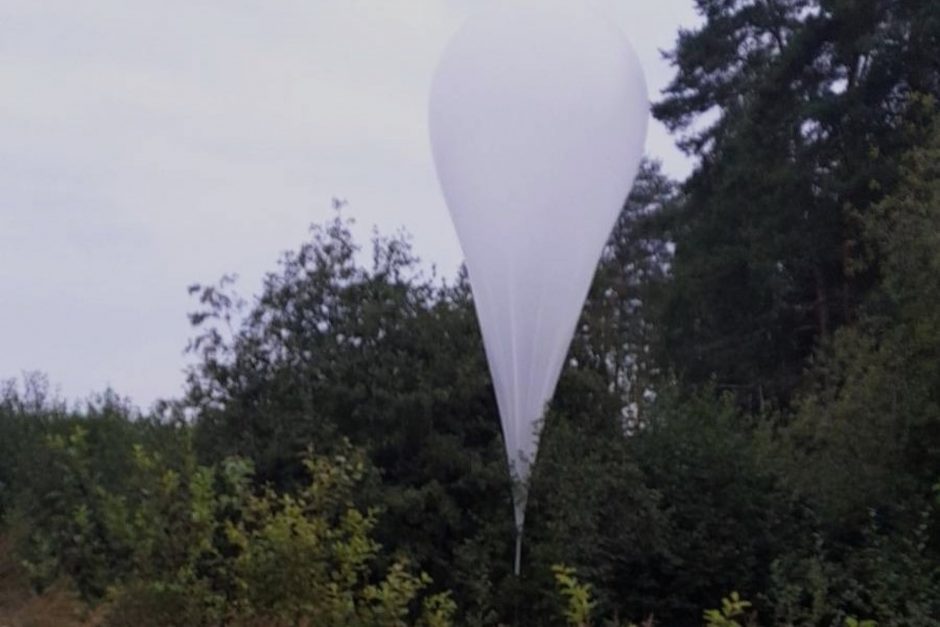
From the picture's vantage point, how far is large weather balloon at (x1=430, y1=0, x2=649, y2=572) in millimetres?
13578

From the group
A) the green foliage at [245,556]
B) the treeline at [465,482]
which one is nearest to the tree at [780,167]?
the treeline at [465,482]

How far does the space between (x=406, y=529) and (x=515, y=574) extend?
3.40 feet

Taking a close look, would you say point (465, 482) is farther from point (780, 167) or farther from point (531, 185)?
point (780, 167)

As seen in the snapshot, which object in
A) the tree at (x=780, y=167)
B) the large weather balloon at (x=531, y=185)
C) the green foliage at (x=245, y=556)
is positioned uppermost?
the tree at (x=780, y=167)

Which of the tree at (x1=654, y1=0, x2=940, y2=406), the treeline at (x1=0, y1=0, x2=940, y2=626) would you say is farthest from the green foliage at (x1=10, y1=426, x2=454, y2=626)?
the tree at (x1=654, y1=0, x2=940, y2=406)

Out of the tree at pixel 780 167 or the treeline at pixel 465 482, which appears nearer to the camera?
the treeline at pixel 465 482

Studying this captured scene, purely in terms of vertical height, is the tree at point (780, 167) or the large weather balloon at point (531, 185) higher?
the tree at point (780, 167)

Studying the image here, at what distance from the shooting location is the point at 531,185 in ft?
44.6

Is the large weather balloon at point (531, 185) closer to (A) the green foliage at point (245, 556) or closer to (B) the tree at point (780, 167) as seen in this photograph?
(A) the green foliage at point (245, 556)

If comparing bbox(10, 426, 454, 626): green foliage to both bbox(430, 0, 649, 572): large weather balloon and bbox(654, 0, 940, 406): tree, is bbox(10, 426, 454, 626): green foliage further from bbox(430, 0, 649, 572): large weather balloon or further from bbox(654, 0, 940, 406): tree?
bbox(654, 0, 940, 406): tree

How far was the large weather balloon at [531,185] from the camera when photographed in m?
13.6

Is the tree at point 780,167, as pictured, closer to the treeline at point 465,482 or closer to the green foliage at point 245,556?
the treeline at point 465,482

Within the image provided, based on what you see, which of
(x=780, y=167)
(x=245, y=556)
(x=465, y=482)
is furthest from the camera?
(x=780, y=167)

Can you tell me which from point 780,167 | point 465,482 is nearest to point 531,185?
point 465,482
